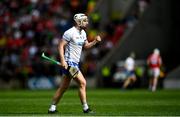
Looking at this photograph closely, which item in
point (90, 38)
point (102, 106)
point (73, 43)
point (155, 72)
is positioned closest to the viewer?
point (73, 43)

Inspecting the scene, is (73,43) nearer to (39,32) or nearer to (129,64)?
(129,64)

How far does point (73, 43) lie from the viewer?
1998cm

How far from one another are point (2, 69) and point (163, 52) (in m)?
10.3

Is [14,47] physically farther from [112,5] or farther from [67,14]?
[112,5]

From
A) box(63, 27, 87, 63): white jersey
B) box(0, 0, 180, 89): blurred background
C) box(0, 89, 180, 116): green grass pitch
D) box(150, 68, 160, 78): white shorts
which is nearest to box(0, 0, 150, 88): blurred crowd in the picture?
box(0, 0, 180, 89): blurred background

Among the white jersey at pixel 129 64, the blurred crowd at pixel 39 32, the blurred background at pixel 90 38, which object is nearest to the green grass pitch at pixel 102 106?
the white jersey at pixel 129 64

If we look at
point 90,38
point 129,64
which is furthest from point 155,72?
point 90,38

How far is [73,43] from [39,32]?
27149 millimetres

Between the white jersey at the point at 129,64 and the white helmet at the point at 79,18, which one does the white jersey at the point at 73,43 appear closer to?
the white helmet at the point at 79,18

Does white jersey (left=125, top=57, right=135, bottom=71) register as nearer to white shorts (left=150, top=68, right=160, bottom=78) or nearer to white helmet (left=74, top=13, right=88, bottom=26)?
white shorts (left=150, top=68, right=160, bottom=78)

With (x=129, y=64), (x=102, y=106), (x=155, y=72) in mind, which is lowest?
(x=102, y=106)

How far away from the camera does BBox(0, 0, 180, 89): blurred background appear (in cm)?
4638

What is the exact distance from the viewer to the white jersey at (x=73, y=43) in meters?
19.9

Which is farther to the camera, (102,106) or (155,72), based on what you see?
(155,72)
